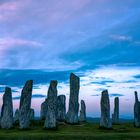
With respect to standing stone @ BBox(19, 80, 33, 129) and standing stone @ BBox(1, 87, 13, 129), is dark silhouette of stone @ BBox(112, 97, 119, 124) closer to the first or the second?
standing stone @ BBox(19, 80, 33, 129)

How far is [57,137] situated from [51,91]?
402 inches

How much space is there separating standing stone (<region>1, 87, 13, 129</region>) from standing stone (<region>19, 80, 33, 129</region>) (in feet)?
4.68

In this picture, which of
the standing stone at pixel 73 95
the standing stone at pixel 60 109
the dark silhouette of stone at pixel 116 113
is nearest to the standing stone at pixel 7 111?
the standing stone at pixel 73 95

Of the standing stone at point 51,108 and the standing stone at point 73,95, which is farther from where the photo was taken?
the standing stone at point 73,95

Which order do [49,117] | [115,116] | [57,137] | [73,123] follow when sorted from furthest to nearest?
1. [115,116]
2. [73,123]
3. [49,117]
4. [57,137]

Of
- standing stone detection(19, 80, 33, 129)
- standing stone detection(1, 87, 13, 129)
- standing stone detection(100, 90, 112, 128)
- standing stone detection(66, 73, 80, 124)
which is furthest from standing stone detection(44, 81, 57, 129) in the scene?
standing stone detection(66, 73, 80, 124)

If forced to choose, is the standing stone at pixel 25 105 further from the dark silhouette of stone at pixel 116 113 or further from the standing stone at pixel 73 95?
the dark silhouette of stone at pixel 116 113

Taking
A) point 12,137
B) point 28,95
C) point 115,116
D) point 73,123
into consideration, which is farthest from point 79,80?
point 12,137

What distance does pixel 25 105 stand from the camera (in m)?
49.1

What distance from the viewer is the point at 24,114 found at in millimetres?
48938

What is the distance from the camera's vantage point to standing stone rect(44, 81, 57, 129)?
4778 centimetres

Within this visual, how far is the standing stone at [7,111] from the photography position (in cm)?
4938

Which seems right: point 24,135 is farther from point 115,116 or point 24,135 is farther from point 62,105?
point 115,116

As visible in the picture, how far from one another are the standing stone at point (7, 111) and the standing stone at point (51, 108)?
468cm
